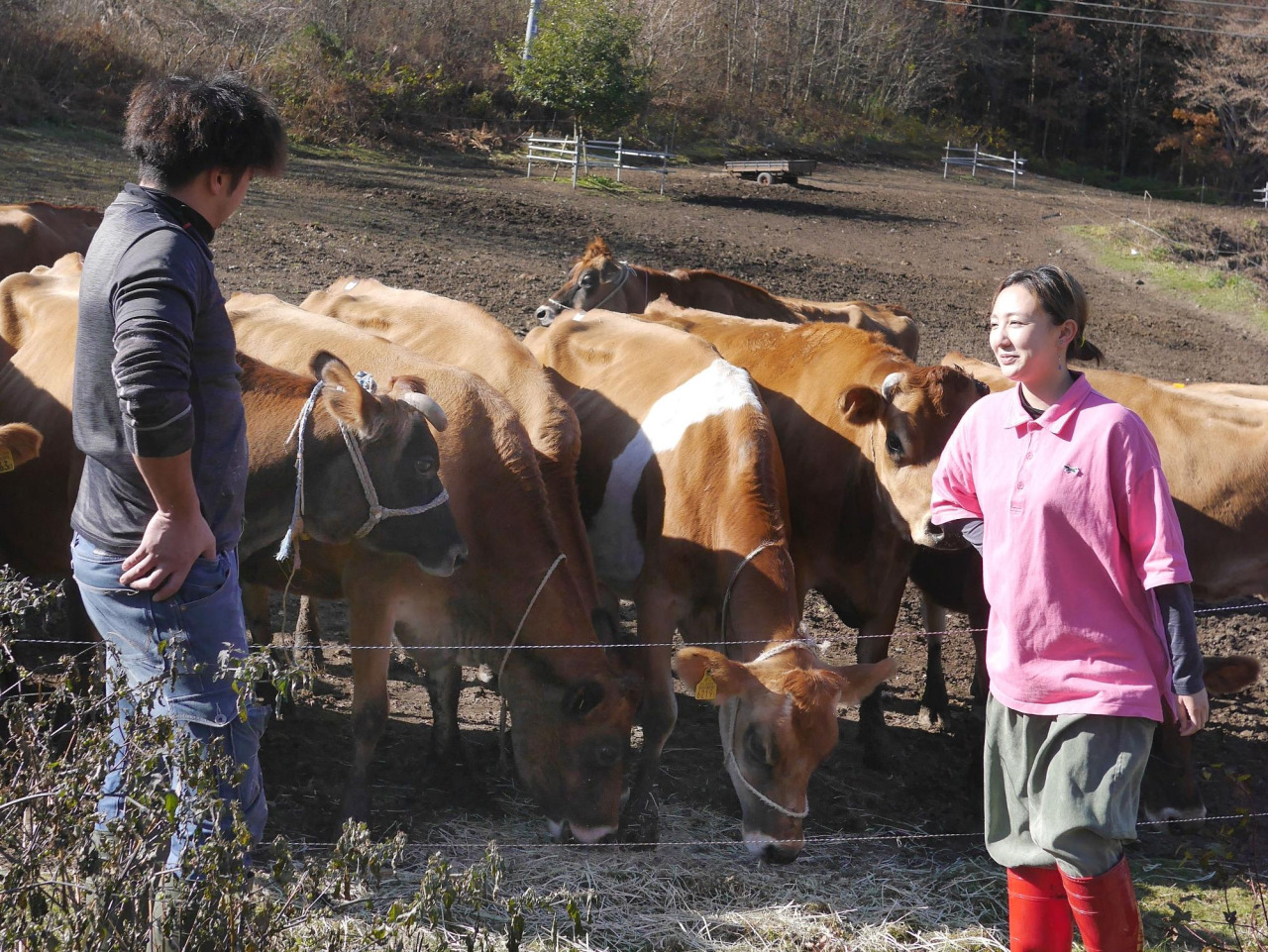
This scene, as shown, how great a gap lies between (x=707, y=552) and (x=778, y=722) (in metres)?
0.93

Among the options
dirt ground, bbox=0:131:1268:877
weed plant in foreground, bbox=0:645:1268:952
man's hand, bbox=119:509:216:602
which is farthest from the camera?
dirt ground, bbox=0:131:1268:877

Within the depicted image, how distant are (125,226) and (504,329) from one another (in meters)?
3.55

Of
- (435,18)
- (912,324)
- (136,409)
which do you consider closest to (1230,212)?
(435,18)

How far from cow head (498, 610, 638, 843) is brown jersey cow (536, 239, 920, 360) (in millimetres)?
5685

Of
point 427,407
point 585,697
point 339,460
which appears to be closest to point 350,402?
point 339,460

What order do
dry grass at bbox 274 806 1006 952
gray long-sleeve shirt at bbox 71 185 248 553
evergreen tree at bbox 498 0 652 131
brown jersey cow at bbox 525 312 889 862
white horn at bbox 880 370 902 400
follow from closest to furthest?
gray long-sleeve shirt at bbox 71 185 248 553 < dry grass at bbox 274 806 1006 952 < brown jersey cow at bbox 525 312 889 862 < white horn at bbox 880 370 902 400 < evergreen tree at bbox 498 0 652 131

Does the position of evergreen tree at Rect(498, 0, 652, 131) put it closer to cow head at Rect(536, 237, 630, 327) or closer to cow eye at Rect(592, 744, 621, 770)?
cow head at Rect(536, 237, 630, 327)

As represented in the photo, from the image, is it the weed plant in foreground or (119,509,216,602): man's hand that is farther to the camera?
(119,509,216,602): man's hand

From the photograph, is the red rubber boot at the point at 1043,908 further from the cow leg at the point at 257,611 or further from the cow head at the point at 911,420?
the cow leg at the point at 257,611

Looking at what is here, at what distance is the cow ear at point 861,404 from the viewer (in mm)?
5707

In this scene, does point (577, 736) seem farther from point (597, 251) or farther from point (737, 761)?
point (597, 251)

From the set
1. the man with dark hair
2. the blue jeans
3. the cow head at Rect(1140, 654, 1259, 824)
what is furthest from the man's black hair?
the cow head at Rect(1140, 654, 1259, 824)

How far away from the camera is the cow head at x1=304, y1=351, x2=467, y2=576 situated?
4051 mm

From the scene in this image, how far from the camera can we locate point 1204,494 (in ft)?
19.7
